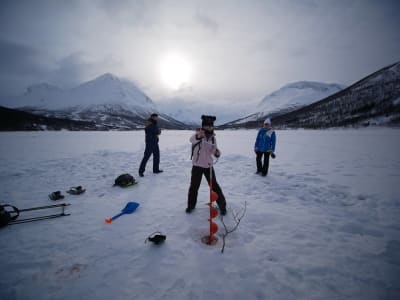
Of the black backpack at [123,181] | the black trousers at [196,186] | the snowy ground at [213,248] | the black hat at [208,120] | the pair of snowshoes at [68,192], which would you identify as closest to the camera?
the snowy ground at [213,248]

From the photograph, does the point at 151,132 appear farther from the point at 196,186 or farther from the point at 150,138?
the point at 196,186

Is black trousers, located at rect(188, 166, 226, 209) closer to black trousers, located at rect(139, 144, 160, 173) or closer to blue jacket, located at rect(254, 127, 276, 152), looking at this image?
blue jacket, located at rect(254, 127, 276, 152)

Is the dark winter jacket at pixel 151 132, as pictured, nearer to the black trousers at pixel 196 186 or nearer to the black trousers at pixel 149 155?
the black trousers at pixel 149 155

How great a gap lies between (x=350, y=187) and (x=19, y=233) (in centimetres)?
914

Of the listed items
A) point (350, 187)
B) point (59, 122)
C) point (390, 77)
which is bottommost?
point (350, 187)

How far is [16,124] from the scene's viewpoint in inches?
2574

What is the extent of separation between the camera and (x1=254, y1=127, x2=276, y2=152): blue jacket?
7.26 m

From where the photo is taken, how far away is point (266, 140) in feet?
24.0

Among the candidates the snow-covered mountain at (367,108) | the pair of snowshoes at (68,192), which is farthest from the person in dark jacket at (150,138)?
the snow-covered mountain at (367,108)

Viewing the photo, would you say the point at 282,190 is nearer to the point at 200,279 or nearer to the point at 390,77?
the point at 200,279

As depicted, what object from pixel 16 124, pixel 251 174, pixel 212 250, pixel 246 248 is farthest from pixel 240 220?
Result: pixel 16 124

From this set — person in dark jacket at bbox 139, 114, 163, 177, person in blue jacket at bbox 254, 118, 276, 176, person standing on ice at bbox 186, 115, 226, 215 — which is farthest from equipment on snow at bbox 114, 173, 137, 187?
person in blue jacket at bbox 254, 118, 276, 176

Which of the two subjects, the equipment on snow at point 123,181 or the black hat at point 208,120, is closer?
the black hat at point 208,120

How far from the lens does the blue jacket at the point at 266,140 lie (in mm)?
7262
